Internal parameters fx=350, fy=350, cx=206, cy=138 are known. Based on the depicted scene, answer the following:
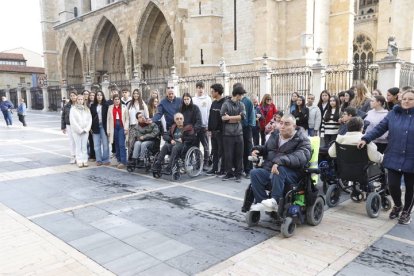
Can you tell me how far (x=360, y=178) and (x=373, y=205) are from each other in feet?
1.31

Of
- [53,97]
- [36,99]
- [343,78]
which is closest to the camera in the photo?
[343,78]

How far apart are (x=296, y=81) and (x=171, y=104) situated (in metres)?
9.93

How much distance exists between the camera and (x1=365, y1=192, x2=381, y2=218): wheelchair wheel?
4661 millimetres

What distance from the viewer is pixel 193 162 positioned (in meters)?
7.11

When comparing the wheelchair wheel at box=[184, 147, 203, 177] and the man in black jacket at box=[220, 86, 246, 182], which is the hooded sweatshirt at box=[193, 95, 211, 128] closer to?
the wheelchair wheel at box=[184, 147, 203, 177]

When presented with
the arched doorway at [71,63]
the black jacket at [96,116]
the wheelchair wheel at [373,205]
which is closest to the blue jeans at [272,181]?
the wheelchair wheel at [373,205]

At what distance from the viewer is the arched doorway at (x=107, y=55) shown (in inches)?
→ 1228

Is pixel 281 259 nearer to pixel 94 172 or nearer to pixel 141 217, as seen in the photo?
pixel 141 217

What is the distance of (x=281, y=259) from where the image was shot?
354 centimetres

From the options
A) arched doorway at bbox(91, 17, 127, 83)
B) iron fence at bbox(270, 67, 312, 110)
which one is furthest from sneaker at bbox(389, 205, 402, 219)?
arched doorway at bbox(91, 17, 127, 83)

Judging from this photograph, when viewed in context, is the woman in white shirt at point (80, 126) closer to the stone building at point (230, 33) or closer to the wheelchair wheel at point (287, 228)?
the wheelchair wheel at point (287, 228)

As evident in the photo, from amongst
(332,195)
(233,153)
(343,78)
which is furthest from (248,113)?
(343,78)

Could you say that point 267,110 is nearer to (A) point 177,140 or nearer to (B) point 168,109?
(B) point 168,109

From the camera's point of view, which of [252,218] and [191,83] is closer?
[252,218]
